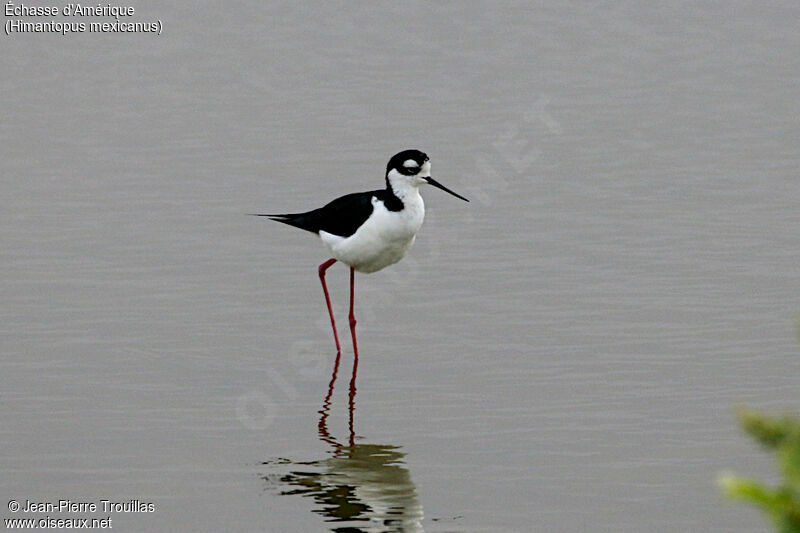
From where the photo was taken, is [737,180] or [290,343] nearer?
[290,343]

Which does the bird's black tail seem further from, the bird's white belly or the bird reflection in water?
the bird reflection in water

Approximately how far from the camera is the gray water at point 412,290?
20.2ft

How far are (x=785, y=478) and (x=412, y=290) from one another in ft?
26.1

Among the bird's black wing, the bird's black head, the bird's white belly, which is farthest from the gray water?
the bird's black head

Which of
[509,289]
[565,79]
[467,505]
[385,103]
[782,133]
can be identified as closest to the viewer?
[467,505]

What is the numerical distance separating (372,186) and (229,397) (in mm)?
4600

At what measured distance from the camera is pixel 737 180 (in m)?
11.8

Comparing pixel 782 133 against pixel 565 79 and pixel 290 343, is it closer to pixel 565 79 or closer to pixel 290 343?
pixel 565 79

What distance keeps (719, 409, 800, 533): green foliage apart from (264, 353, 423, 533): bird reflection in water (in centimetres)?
392

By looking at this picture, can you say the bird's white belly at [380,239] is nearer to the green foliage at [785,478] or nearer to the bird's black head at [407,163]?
the bird's black head at [407,163]

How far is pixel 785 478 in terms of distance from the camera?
1608 mm

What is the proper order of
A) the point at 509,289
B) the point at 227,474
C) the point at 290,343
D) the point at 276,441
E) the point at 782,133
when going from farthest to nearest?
the point at 782,133 < the point at 509,289 < the point at 290,343 < the point at 276,441 < the point at 227,474

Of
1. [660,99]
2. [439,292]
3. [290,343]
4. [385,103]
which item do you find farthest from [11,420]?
[660,99]

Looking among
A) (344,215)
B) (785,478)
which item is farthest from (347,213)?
(785,478)
